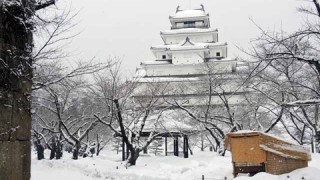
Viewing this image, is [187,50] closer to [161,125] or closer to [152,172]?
[161,125]

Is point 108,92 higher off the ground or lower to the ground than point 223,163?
higher

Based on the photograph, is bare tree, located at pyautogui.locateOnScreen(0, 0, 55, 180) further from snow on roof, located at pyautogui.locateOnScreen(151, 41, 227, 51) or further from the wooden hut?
snow on roof, located at pyautogui.locateOnScreen(151, 41, 227, 51)

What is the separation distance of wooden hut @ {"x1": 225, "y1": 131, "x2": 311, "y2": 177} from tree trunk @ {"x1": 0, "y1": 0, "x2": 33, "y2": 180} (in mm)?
7645

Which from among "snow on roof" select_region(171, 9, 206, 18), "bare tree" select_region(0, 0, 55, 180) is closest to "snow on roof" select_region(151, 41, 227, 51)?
"snow on roof" select_region(171, 9, 206, 18)

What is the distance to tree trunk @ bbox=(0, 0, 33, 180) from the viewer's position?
5.12 meters

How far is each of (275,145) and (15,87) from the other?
8.70 m

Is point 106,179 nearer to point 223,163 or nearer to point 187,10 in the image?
point 223,163

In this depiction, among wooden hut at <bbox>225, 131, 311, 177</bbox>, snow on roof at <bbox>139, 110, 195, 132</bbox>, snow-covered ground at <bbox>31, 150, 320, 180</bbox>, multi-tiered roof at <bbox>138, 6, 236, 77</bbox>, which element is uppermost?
multi-tiered roof at <bbox>138, 6, 236, 77</bbox>

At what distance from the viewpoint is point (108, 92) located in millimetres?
22984

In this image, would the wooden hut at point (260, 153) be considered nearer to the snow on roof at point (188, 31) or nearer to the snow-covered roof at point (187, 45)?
the snow-covered roof at point (187, 45)

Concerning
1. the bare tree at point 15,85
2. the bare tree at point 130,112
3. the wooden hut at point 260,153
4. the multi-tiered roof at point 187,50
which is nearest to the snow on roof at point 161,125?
the bare tree at point 130,112

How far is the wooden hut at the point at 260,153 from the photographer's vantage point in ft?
38.0

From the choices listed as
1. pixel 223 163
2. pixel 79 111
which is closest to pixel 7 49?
pixel 223 163

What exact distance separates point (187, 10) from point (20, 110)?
55.5 m
